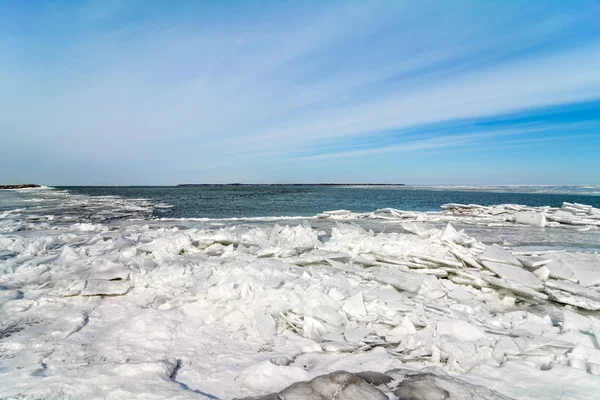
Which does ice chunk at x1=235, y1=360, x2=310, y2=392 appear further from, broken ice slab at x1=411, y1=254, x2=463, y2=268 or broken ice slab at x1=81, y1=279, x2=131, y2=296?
broken ice slab at x1=411, y1=254, x2=463, y2=268

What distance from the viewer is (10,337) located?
337 centimetres

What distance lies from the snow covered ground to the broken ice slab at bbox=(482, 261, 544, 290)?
0.03 metres

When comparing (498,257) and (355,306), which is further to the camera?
(498,257)

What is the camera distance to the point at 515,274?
206 inches

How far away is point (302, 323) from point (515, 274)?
3.74m

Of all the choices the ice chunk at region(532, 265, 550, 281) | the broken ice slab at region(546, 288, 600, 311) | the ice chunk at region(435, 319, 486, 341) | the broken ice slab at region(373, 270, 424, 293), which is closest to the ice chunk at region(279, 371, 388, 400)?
the ice chunk at region(435, 319, 486, 341)

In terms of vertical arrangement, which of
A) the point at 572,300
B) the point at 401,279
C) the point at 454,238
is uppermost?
the point at 454,238

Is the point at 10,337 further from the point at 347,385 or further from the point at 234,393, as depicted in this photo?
the point at 347,385

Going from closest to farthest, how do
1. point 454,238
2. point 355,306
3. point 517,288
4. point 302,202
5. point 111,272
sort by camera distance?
point 355,306 < point 517,288 < point 111,272 < point 454,238 < point 302,202

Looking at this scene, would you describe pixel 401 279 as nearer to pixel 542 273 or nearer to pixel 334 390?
pixel 542 273

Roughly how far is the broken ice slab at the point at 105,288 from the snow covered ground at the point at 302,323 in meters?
0.02

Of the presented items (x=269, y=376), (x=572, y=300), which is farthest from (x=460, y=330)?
(x=572, y=300)

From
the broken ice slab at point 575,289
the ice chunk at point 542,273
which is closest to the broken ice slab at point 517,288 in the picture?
the broken ice slab at point 575,289

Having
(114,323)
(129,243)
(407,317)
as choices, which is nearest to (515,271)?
(407,317)
